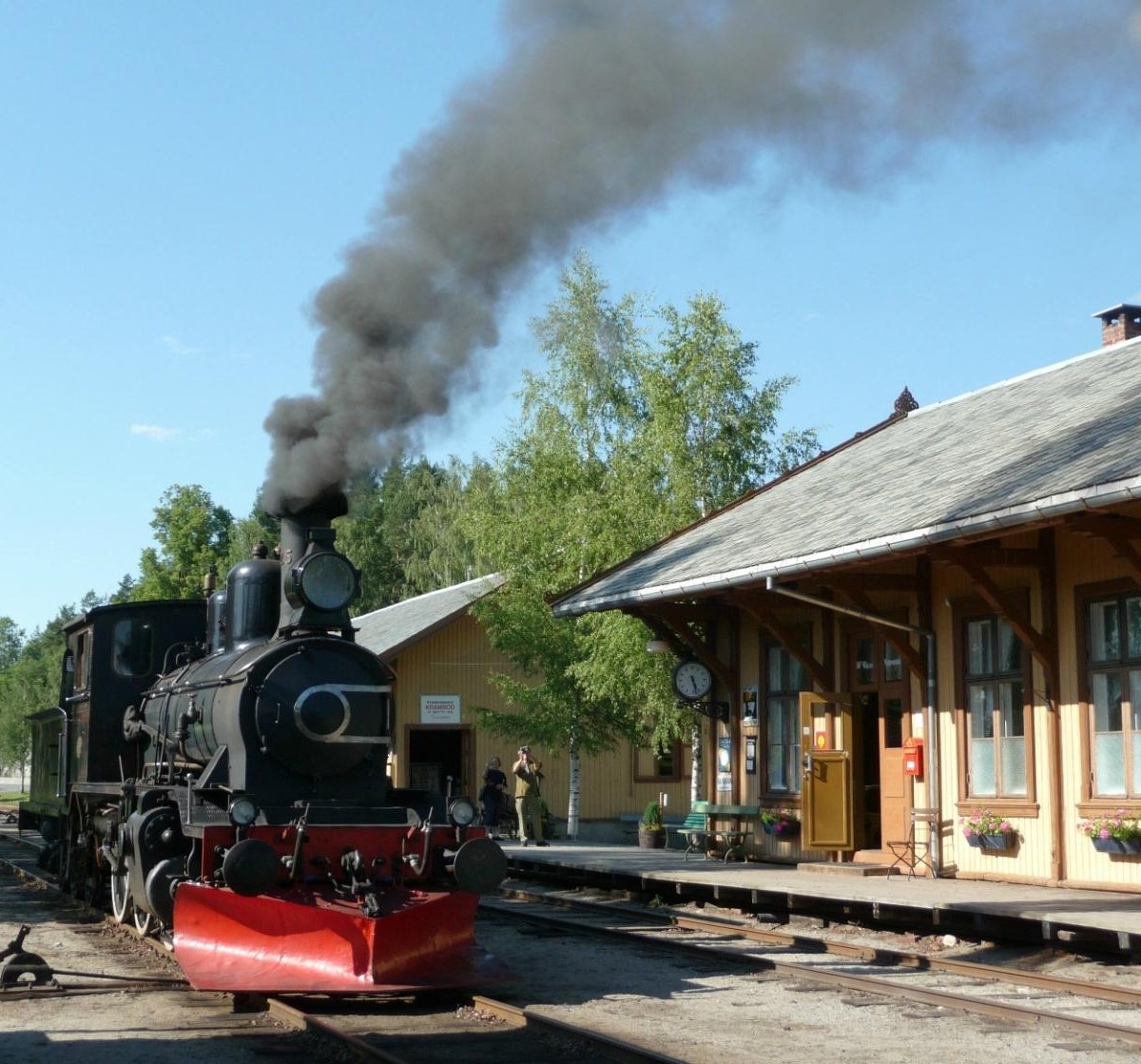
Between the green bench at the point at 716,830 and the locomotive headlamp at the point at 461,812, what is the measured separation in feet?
23.0

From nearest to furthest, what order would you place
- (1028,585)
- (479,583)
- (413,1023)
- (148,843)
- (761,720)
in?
(413,1023) → (148,843) → (1028,585) → (761,720) → (479,583)

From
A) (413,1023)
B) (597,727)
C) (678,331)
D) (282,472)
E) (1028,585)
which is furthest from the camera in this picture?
(597,727)

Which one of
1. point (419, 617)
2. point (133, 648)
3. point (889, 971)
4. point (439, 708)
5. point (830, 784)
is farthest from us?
point (419, 617)

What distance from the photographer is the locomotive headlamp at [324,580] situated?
9.84 m

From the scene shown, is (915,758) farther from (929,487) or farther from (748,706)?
(748,706)

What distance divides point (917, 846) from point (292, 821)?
6656mm

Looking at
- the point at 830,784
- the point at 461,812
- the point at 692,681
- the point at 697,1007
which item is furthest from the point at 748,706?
the point at 697,1007

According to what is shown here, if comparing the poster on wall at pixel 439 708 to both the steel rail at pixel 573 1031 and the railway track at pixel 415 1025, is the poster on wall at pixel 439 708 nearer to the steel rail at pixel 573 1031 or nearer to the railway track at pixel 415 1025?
the railway track at pixel 415 1025

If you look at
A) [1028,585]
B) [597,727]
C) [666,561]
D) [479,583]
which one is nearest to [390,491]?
[479,583]

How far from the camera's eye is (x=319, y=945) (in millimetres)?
8305

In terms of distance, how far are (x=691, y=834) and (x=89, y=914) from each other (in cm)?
658

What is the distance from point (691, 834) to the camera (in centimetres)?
1644

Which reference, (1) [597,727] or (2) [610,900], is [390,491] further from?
(2) [610,900]

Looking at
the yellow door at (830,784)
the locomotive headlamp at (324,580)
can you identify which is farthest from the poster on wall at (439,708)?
the locomotive headlamp at (324,580)
